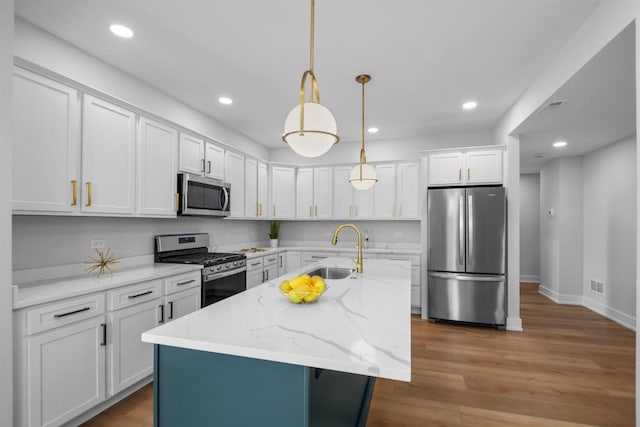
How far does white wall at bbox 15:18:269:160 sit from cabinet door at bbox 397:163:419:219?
9.52 ft

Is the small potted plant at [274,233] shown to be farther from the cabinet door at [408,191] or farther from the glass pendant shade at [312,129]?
the glass pendant shade at [312,129]

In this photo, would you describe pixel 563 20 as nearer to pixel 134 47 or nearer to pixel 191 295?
pixel 134 47

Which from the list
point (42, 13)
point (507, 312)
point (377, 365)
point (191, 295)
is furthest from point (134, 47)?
point (507, 312)

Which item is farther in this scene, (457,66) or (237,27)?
(457,66)

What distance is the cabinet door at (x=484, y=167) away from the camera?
4191 mm

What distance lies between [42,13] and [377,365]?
3.00m

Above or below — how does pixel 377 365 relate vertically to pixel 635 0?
below

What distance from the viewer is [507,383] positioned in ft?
8.78

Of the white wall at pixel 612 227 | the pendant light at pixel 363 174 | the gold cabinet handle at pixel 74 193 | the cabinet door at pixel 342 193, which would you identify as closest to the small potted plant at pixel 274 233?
the cabinet door at pixel 342 193

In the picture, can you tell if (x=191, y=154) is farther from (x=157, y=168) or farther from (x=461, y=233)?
(x=461, y=233)

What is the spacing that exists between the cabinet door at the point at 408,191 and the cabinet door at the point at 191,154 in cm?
293

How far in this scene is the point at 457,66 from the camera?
9.53 feet

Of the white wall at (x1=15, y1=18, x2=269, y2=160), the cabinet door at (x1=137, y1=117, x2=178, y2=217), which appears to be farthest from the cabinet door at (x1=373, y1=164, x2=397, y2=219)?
the cabinet door at (x1=137, y1=117, x2=178, y2=217)

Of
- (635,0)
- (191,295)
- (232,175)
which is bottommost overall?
(191,295)
